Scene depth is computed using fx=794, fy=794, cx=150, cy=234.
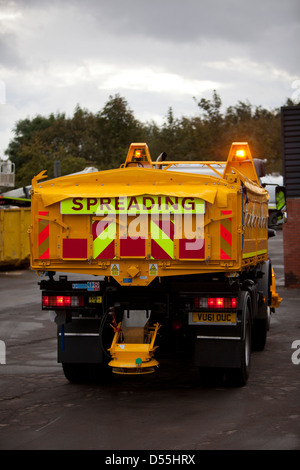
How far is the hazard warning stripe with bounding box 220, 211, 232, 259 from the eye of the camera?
8.27m

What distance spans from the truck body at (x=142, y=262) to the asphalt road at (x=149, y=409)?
38cm

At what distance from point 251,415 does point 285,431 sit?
2.36 feet

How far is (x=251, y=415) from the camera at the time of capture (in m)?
7.63

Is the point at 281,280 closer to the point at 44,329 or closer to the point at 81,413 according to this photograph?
the point at 44,329

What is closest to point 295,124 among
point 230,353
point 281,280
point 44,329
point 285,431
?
point 281,280

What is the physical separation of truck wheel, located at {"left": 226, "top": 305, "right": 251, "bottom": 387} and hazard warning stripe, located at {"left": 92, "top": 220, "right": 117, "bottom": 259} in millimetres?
1827

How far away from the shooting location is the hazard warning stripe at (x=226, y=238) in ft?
27.1

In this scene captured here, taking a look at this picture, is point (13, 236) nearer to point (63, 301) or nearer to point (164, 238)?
point (63, 301)

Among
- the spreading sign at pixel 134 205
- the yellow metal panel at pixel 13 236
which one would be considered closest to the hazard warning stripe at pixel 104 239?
the spreading sign at pixel 134 205

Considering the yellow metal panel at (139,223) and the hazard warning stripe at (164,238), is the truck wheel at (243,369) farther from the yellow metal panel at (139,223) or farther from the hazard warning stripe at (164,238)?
A: the hazard warning stripe at (164,238)

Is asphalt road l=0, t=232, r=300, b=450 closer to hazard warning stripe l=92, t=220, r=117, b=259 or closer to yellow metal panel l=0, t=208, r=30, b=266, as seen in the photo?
hazard warning stripe l=92, t=220, r=117, b=259
